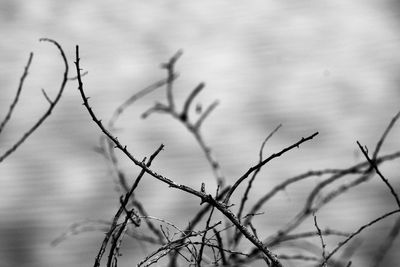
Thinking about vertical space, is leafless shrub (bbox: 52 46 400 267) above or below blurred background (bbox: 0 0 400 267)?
below

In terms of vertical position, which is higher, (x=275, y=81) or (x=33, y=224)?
(x=275, y=81)

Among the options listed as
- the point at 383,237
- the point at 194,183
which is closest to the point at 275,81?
the point at 194,183

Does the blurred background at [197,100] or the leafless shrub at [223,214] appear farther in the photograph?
the blurred background at [197,100]

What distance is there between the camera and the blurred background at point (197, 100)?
17.0 feet

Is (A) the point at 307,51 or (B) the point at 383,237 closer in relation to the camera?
(B) the point at 383,237

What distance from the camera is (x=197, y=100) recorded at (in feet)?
17.5

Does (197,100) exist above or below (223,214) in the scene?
above

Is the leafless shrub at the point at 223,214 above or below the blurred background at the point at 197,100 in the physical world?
below

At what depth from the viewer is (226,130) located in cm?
535

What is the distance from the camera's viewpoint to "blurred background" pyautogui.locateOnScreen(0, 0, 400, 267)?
519cm

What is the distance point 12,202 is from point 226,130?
1783mm

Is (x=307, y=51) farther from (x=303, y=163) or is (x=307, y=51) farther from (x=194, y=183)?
(x=194, y=183)

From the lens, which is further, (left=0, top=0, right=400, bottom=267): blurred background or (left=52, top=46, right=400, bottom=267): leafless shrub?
(left=0, top=0, right=400, bottom=267): blurred background

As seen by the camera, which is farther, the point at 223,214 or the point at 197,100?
the point at 197,100
